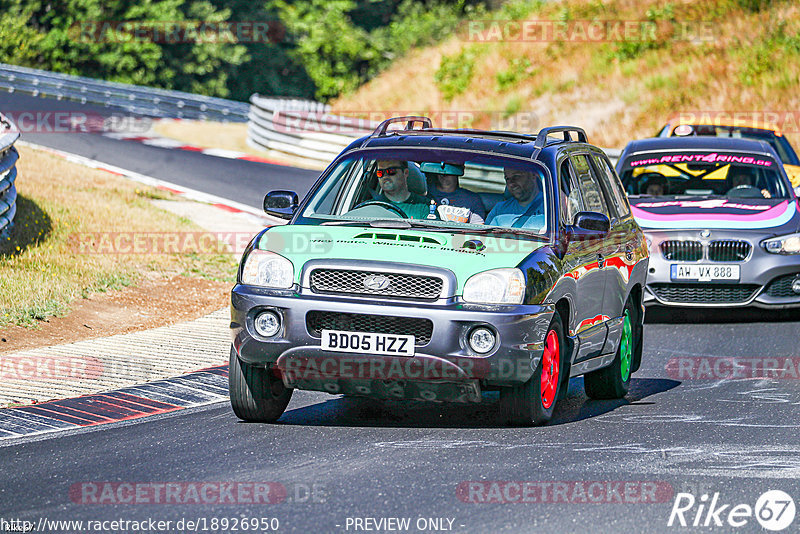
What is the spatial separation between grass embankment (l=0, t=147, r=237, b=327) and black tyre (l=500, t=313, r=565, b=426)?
16.7 feet

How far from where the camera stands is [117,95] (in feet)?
134

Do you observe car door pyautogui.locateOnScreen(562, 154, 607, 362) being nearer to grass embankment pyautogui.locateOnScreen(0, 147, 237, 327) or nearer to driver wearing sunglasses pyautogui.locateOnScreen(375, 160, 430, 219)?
driver wearing sunglasses pyautogui.locateOnScreen(375, 160, 430, 219)

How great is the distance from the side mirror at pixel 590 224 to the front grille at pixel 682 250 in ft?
14.9

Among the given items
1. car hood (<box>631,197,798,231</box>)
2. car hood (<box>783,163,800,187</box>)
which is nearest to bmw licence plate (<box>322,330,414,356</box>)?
car hood (<box>631,197,798,231</box>)

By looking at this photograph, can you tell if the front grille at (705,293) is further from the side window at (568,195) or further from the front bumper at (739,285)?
the side window at (568,195)

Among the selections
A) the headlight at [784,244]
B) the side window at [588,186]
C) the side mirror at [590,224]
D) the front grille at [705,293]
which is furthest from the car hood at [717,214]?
the side mirror at [590,224]

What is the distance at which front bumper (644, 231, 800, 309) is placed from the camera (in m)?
12.4

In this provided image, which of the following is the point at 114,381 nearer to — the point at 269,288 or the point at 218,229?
the point at 269,288

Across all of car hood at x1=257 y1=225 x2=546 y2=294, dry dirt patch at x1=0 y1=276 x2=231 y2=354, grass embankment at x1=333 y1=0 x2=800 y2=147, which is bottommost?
dry dirt patch at x1=0 y1=276 x2=231 y2=354

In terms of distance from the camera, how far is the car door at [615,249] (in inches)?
348

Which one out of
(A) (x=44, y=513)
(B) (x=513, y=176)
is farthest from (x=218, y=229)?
(A) (x=44, y=513)

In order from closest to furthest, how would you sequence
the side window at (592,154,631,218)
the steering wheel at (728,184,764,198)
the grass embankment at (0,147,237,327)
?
1. the side window at (592,154,631,218)
2. the grass embankment at (0,147,237,327)
3. the steering wheel at (728,184,764,198)

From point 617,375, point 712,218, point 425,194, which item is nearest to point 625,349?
point 617,375

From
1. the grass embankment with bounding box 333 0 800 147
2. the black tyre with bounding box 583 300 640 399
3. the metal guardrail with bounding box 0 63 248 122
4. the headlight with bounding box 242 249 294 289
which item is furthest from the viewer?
the metal guardrail with bounding box 0 63 248 122
